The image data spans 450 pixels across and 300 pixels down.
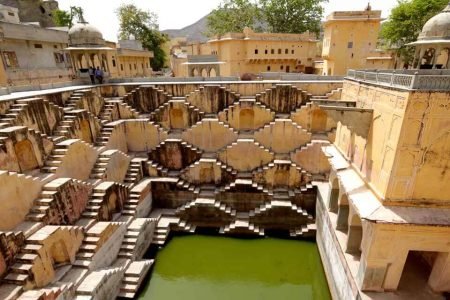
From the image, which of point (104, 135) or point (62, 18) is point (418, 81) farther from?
point (62, 18)

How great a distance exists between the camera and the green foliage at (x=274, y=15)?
30.0 meters

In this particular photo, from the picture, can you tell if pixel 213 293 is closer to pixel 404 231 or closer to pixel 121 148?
pixel 404 231

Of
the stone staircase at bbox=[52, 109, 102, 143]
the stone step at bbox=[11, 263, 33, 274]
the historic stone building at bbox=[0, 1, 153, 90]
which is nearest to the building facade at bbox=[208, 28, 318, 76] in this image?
the historic stone building at bbox=[0, 1, 153, 90]

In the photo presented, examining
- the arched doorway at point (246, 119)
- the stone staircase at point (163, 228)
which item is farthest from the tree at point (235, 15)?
the stone staircase at point (163, 228)

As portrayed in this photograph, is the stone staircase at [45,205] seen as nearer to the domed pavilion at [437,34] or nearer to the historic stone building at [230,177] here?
the historic stone building at [230,177]

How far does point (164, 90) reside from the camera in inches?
593

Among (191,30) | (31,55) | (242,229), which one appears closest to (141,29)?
(31,55)

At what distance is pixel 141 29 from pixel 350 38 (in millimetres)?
24609

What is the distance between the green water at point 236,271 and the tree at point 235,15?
28.1 m

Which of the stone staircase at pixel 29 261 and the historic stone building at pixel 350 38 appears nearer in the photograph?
the stone staircase at pixel 29 261

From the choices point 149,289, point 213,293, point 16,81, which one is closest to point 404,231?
point 213,293

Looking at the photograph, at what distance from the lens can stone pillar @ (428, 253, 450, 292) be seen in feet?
21.6

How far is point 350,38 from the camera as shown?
20.2m

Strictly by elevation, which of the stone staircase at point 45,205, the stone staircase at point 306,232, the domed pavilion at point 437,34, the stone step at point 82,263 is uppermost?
the domed pavilion at point 437,34
